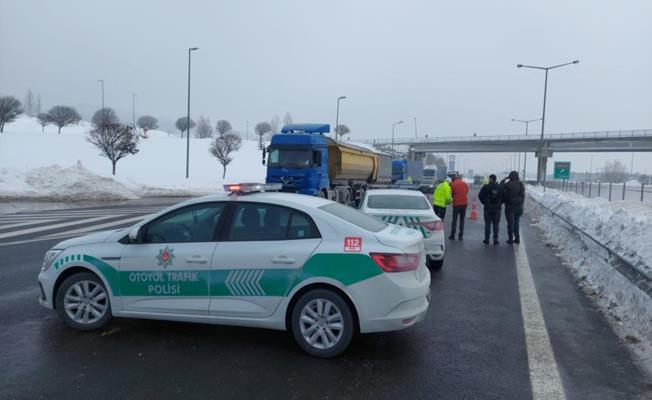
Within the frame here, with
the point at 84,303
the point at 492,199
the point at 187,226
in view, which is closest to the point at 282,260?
the point at 187,226

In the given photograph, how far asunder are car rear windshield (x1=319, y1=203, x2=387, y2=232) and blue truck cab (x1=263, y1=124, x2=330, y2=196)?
13.2 m

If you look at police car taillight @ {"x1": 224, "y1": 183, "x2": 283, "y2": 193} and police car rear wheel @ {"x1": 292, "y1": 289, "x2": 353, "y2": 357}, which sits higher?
police car taillight @ {"x1": 224, "y1": 183, "x2": 283, "y2": 193}

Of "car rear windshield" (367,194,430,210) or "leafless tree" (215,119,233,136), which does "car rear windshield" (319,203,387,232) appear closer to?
"car rear windshield" (367,194,430,210)

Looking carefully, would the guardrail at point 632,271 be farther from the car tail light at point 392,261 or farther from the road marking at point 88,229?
the road marking at point 88,229

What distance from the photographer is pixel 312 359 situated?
4715 millimetres

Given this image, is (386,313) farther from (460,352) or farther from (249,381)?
(249,381)

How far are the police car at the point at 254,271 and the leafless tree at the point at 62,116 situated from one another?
A: 331 feet

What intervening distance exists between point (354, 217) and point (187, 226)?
1801 millimetres

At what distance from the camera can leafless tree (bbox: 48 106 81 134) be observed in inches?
3691

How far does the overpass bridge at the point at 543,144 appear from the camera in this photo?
204ft

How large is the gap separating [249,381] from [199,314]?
1.10 m

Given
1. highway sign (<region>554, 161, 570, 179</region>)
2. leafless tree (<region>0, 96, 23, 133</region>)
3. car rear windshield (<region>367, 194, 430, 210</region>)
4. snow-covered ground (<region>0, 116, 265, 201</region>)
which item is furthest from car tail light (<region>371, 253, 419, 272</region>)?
leafless tree (<region>0, 96, 23, 133</region>)

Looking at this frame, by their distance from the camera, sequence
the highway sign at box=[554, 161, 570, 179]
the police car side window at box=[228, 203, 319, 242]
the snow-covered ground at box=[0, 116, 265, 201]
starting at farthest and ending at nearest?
the highway sign at box=[554, 161, 570, 179] → the snow-covered ground at box=[0, 116, 265, 201] → the police car side window at box=[228, 203, 319, 242]

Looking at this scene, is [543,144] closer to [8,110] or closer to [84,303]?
[84,303]
